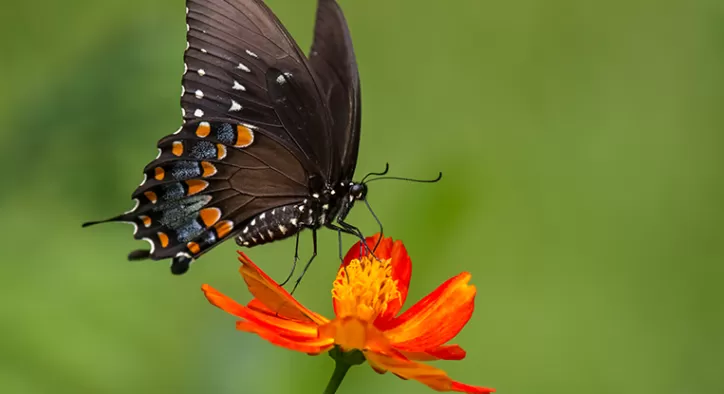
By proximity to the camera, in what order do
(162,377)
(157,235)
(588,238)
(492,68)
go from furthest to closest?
(492,68) → (588,238) → (162,377) → (157,235)

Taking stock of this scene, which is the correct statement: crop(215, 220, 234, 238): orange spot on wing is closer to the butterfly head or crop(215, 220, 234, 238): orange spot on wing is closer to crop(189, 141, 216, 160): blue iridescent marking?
crop(189, 141, 216, 160): blue iridescent marking

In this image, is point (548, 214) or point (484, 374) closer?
point (484, 374)

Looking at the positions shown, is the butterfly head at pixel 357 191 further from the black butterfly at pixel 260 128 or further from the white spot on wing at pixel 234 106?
the white spot on wing at pixel 234 106

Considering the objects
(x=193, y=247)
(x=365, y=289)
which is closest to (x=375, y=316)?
(x=365, y=289)

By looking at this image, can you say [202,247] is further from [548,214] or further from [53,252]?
[548,214]

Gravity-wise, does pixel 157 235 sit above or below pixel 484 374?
above

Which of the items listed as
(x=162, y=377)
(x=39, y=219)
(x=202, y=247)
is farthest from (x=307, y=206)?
(x=39, y=219)

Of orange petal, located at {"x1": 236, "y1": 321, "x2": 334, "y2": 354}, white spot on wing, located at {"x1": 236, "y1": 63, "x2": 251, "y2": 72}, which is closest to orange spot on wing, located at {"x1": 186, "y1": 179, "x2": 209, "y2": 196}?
white spot on wing, located at {"x1": 236, "y1": 63, "x2": 251, "y2": 72}
